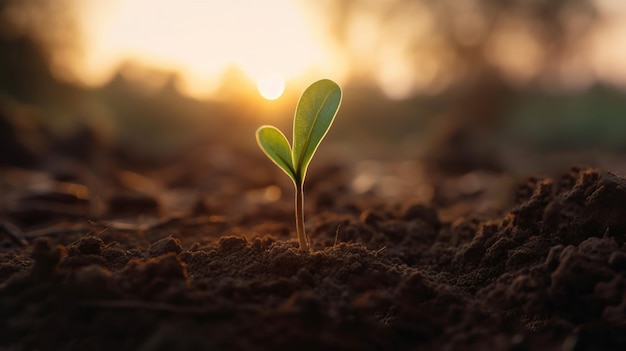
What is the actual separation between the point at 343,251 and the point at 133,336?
696 mm

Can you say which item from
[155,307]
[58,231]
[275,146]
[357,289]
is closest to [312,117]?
[275,146]

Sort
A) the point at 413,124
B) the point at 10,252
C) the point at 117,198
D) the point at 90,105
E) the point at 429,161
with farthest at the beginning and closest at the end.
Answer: the point at 413,124
the point at 90,105
the point at 429,161
the point at 117,198
the point at 10,252

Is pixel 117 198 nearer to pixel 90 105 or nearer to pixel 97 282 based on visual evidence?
pixel 97 282

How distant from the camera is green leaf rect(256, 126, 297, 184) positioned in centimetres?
153

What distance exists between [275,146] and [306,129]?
119mm

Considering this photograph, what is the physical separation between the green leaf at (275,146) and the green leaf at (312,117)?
0.08 ft

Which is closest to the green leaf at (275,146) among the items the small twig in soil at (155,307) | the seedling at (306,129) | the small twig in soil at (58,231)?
the seedling at (306,129)

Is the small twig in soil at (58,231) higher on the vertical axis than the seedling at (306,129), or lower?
higher

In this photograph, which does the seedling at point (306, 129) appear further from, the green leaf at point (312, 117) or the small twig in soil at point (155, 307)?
the small twig in soil at point (155, 307)

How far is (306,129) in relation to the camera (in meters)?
1.59

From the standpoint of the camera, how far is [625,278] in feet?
4.24

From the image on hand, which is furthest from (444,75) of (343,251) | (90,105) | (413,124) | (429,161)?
(343,251)

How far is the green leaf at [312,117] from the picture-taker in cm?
157

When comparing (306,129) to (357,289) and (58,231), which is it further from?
(58,231)
